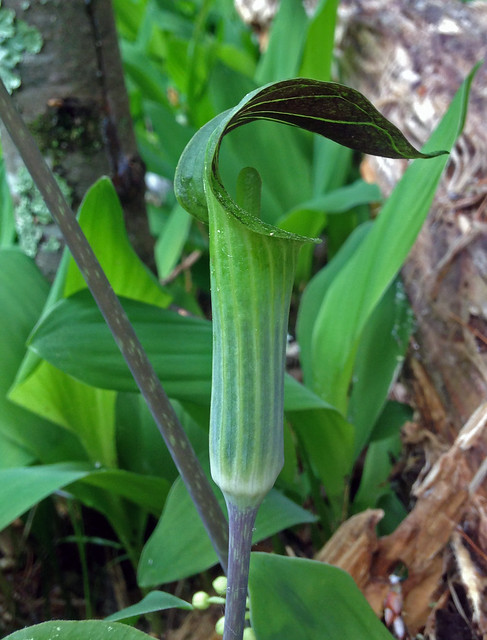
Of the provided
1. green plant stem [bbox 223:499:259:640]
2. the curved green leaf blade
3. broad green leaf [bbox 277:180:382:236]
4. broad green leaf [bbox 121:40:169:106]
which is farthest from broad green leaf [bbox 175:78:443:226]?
broad green leaf [bbox 121:40:169:106]

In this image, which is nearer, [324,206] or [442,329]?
[442,329]

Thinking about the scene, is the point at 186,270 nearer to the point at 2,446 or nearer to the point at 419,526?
the point at 2,446

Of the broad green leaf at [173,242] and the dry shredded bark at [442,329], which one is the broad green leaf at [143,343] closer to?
the dry shredded bark at [442,329]

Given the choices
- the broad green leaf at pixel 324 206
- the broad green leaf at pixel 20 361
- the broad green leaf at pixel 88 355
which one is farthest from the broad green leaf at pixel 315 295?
the broad green leaf at pixel 20 361

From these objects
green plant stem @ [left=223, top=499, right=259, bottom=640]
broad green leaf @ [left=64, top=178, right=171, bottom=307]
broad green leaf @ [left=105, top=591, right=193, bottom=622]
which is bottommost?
broad green leaf @ [left=105, top=591, right=193, bottom=622]

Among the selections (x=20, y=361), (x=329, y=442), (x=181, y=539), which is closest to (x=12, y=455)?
(x=20, y=361)

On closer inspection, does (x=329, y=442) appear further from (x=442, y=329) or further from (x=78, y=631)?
(x=78, y=631)

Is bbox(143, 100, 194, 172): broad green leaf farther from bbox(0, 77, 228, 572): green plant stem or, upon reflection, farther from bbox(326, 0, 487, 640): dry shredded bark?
bbox(0, 77, 228, 572): green plant stem
